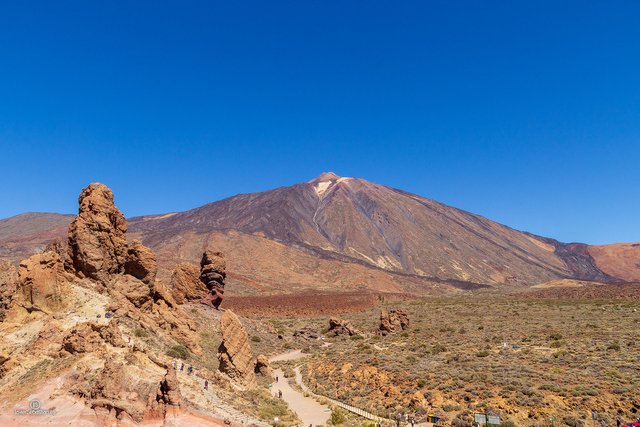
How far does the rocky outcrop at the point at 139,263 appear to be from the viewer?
27875mm

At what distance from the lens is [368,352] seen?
35.5 metres

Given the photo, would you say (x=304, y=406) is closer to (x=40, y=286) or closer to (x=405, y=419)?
(x=405, y=419)

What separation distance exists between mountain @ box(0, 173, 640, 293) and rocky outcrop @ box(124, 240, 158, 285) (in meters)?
45.2

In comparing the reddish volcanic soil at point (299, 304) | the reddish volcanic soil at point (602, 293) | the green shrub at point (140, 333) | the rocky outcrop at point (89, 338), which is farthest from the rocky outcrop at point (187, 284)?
the reddish volcanic soil at point (602, 293)

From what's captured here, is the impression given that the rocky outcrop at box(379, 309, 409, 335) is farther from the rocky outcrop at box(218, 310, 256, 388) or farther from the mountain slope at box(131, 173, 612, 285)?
the mountain slope at box(131, 173, 612, 285)

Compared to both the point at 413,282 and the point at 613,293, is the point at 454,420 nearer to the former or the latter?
the point at 613,293

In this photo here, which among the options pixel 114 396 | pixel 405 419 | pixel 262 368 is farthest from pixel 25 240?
pixel 405 419

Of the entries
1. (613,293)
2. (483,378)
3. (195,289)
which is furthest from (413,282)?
(483,378)

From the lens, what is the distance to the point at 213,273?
4566 cm

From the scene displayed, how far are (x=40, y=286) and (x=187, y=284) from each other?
24033 mm

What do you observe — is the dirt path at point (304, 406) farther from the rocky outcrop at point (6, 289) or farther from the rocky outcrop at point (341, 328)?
the rocky outcrop at point (341, 328)

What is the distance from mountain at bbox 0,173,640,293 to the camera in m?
111

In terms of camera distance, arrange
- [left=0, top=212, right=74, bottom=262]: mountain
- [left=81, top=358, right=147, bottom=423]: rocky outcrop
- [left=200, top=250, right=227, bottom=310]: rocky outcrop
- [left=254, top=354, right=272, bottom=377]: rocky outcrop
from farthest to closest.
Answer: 1. [left=0, top=212, right=74, bottom=262]: mountain
2. [left=200, top=250, right=227, bottom=310]: rocky outcrop
3. [left=254, top=354, right=272, bottom=377]: rocky outcrop
4. [left=81, top=358, right=147, bottom=423]: rocky outcrop

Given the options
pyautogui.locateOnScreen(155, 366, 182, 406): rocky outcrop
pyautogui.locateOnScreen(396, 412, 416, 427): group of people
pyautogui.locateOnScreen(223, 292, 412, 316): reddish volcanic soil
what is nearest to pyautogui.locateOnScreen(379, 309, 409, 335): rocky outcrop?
pyautogui.locateOnScreen(223, 292, 412, 316): reddish volcanic soil
